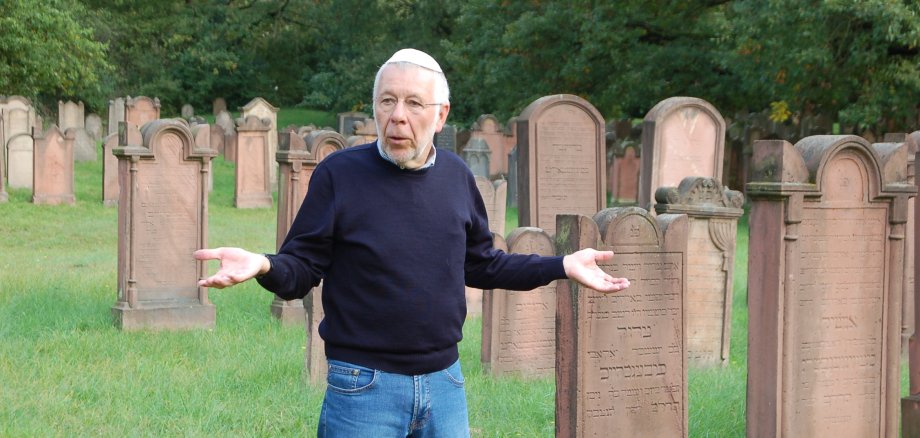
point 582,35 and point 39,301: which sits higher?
point 582,35

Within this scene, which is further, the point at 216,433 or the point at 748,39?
the point at 748,39

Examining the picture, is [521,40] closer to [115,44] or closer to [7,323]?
[7,323]

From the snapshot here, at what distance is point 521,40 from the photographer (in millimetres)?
25266

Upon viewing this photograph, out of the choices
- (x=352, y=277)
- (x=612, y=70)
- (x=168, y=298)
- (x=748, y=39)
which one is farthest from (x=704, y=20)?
(x=352, y=277)

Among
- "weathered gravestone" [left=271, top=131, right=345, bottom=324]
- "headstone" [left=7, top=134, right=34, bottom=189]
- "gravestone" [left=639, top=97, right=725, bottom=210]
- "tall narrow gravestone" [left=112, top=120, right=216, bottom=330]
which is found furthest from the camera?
"headstone" [left=7, top=134, right=34, bottom=189]

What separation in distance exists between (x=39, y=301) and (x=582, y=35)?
1596 centimetres

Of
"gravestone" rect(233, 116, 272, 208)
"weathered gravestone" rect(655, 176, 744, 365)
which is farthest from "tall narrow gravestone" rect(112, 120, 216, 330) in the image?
"gravestone" rect(233, 116, 272, 208)

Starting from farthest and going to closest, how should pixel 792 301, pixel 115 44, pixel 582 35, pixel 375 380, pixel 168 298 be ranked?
pixel 115 44
pixel 582 35
pixel 168 298
pixel 792 301
pixel 375 380

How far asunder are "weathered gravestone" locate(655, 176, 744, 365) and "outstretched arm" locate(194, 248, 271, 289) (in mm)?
6008

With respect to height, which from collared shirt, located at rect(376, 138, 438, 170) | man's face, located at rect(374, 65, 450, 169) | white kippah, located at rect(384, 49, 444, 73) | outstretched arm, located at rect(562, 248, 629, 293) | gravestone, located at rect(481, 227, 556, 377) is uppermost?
white kippah, located at rect(384, 49, 444, 73)

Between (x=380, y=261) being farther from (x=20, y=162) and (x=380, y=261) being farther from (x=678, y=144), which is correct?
(x=20, y=162)

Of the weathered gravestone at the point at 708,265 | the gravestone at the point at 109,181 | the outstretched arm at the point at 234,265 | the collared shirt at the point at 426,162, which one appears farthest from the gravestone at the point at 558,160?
the gravestone at the point at 109,181

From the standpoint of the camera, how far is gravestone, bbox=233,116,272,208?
20109mm

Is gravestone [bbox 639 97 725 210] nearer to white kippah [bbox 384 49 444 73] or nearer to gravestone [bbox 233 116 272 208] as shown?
white kippah [bbox 384 49 444 73]
